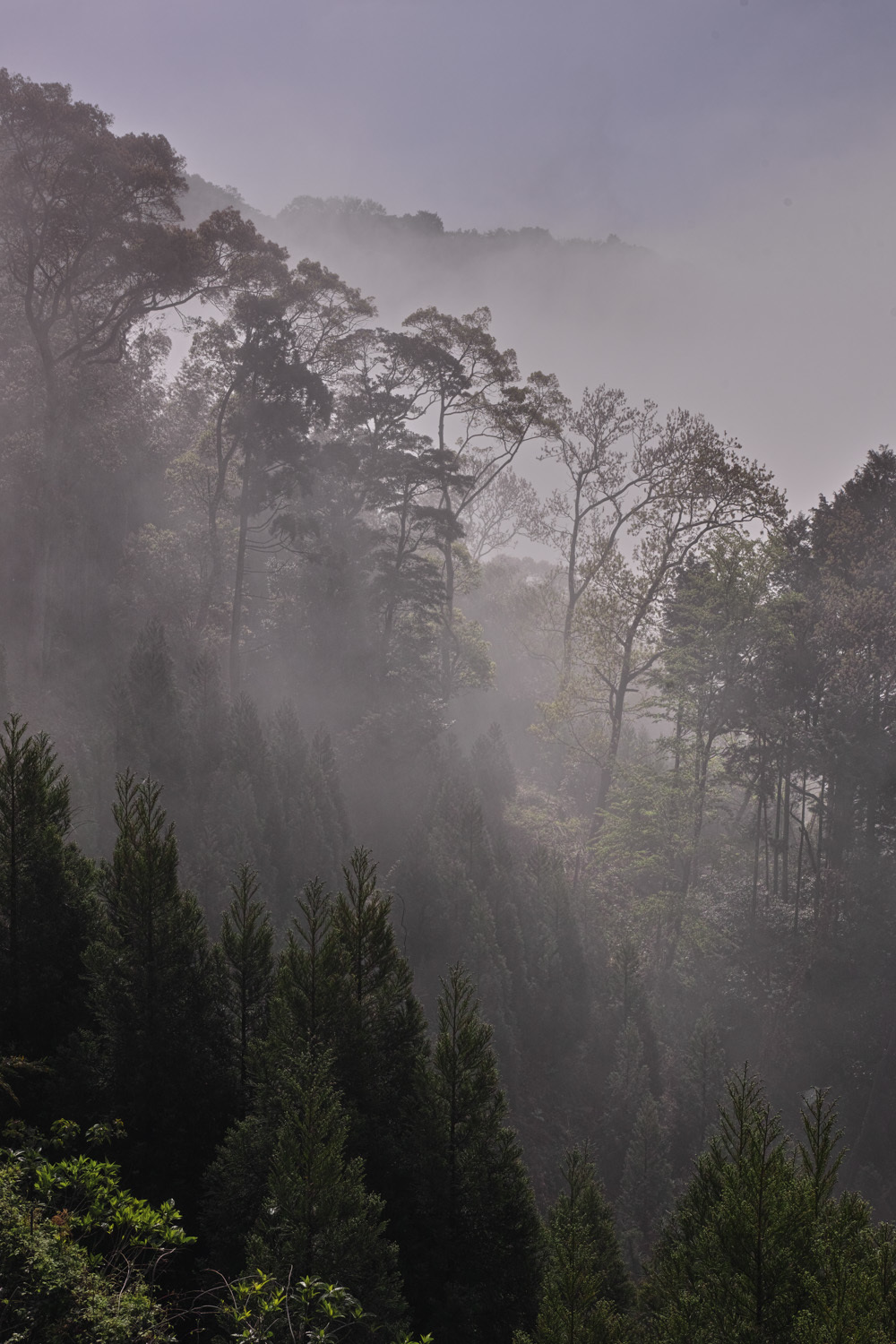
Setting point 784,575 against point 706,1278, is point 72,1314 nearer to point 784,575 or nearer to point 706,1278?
point 706,1278

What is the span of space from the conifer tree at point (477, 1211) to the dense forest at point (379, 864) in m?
0.04

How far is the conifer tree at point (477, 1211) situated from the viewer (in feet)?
26.8

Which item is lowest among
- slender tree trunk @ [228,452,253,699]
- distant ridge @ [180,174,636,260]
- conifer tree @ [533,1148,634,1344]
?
conifer tree @ [533,1148,634,1344]

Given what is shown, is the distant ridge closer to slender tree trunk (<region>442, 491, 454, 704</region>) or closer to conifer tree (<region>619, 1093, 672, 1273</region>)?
slender tree trunk (<region>442, 491, 454, 704</region>)

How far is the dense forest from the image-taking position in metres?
6.64

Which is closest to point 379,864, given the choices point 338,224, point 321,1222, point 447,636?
point 447,636

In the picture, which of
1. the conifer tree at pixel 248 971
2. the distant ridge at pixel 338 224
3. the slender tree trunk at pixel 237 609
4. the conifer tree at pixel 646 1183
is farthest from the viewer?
the distant ridge at pixel 338 224

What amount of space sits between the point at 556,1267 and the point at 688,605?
58.6 ft

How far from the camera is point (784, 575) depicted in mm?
22719

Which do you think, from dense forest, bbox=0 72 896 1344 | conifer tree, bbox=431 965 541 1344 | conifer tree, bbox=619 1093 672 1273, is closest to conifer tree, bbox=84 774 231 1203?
dense forest, bbox=0 72 896 1344

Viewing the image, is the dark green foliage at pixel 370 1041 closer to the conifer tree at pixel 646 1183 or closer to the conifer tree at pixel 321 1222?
the conifer tree at pixel 321 1222

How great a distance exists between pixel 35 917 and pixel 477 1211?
5.86 meters

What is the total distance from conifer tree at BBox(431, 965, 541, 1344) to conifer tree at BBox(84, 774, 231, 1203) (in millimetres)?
2557

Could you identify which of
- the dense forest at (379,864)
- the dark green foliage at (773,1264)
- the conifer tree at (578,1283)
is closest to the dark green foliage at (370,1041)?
the dense forest at (379,864)
